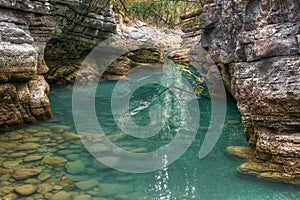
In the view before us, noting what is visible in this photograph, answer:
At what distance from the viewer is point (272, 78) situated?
4.42 metres

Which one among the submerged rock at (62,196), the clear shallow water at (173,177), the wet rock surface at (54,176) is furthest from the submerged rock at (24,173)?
the submerged rock at (62,196)

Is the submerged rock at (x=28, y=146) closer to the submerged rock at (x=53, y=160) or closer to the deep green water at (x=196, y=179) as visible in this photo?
the submerged rock at (x=53, y=160)

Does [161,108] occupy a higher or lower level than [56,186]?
higher

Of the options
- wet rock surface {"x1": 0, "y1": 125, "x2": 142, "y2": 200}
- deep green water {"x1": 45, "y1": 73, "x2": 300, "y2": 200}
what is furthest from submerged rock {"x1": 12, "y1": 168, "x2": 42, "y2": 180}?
deep green water {"x1": 45, "y1": 73, "x2": 300, "y2": 200}

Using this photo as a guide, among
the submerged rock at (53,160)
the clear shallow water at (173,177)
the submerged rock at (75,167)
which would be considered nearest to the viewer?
the clear shallow water at (173,177)

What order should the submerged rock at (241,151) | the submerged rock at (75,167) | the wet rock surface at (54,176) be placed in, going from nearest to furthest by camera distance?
the wet rock surface at (54,176), the submerged rock at (75,167), the submerged rock at (241,151)

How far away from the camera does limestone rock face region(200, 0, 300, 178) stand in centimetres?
421

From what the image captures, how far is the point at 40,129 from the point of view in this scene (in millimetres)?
6684

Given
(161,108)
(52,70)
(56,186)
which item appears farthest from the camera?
(52,70)

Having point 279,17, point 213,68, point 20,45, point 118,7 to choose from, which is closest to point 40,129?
point 20,45

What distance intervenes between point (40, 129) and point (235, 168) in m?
4.53

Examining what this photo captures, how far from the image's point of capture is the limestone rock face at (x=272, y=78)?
13.8 feet

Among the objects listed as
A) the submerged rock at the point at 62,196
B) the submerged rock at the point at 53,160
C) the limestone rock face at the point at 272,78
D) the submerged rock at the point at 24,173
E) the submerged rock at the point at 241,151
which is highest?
the limestone rock face at the point at 272,78

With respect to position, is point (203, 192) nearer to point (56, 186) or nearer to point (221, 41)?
point (56, 186)
